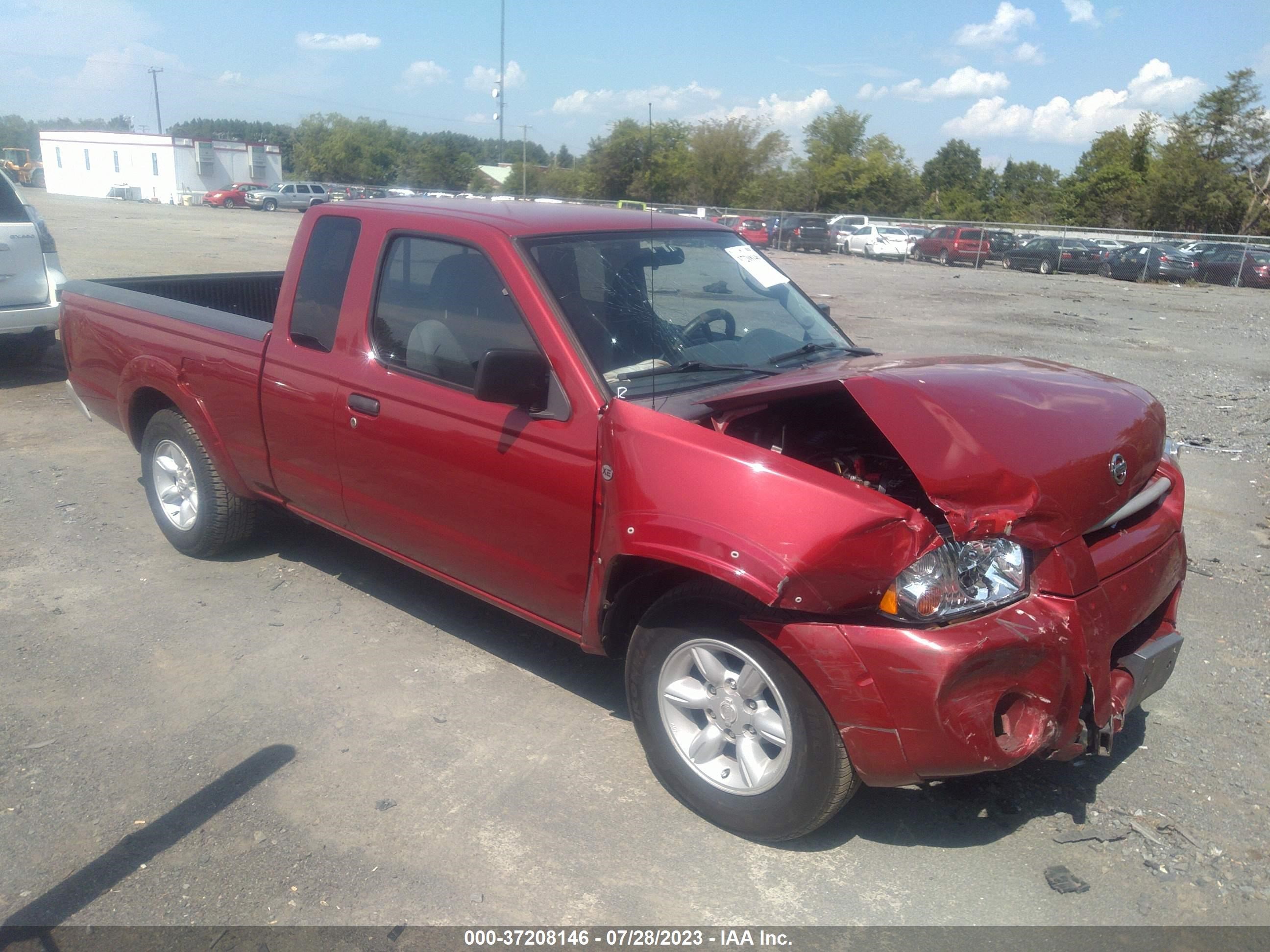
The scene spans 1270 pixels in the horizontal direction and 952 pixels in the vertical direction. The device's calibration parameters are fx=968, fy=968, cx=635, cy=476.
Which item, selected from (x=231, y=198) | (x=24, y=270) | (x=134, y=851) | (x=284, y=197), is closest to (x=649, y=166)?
(x=134, y=851)

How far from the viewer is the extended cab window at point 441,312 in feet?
12.2

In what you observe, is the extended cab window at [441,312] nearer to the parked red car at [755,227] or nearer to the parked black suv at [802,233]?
the parked red car at [755,227]

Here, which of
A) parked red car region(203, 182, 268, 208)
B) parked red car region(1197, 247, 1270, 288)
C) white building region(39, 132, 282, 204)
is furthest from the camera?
white building region(39, 132, 282, 204)

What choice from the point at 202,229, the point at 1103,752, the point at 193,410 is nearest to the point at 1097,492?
the point at 1103,752

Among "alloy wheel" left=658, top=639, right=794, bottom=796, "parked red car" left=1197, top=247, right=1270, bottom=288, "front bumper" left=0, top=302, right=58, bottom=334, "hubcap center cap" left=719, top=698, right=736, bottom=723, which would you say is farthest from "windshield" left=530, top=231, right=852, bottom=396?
"parked red car" left=1197, top=247, right=1270, bottom=288

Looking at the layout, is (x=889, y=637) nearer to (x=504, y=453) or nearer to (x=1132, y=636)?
(x=1132, y=636)

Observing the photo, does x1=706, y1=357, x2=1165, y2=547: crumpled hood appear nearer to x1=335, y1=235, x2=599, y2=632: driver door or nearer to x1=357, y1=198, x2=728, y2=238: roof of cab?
x1=335, y1=235, x2=599, y2=632: driver door

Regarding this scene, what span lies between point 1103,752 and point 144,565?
4755 mm

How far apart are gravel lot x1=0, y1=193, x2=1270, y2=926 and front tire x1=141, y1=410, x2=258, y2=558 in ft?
0.56

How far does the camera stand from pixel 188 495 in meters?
5.31

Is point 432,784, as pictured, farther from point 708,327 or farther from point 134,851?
point 708,327

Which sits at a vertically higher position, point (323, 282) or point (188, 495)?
point (323, 282)

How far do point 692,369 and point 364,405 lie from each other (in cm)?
141

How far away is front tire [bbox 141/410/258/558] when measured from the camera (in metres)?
5.09
